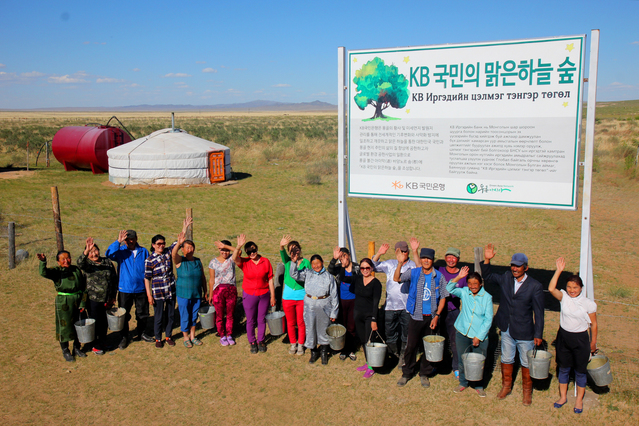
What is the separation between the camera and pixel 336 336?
668cm

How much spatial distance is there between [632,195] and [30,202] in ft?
70.3

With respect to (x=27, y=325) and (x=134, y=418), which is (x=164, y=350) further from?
(x=27, y=325)

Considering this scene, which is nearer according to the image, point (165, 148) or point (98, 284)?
point (98, 284)

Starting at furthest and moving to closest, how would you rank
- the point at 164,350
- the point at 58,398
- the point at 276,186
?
1. the point at 276,186
2. the point at 164,350
3. the point at 58,398

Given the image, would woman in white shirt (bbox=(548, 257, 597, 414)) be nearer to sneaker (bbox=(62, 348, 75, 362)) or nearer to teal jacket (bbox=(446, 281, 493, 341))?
teal jacket (bbox=(446, 281, 493, 341))

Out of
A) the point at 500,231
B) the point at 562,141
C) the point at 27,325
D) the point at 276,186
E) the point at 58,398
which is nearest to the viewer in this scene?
the point at 58,398

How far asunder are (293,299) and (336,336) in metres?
0.79

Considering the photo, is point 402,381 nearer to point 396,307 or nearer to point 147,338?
point 396,307

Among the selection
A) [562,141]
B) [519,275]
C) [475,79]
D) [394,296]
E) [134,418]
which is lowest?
[134,418]

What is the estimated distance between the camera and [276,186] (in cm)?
2289

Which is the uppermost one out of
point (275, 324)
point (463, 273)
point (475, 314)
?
point (463, 273)

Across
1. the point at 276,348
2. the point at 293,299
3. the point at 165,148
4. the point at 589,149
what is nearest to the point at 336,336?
the point at 293,299

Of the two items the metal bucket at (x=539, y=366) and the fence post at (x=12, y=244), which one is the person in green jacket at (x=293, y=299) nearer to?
the metal bucket at (x=539, y=366)

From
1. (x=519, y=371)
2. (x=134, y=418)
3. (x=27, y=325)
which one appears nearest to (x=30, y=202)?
(x=27, y=325)
